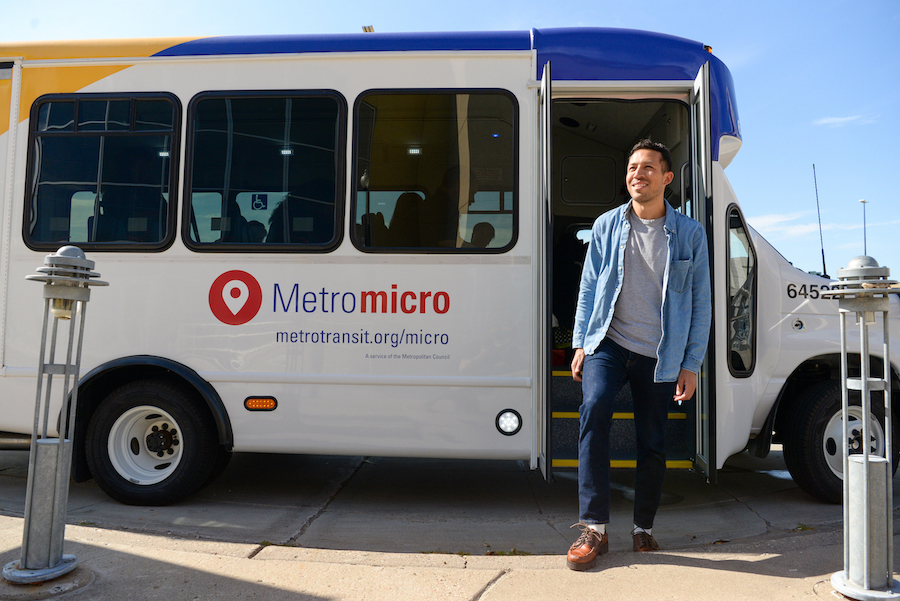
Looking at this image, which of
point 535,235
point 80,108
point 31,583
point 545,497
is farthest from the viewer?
point 545,497

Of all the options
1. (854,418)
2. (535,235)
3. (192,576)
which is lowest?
(192,576)

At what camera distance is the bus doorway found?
374 cm

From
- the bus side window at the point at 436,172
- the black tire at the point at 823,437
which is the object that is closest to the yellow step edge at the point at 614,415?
the black tire at the point at 823,437

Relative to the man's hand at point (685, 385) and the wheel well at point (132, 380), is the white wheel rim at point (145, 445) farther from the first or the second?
the man's hand at point (685, 385)

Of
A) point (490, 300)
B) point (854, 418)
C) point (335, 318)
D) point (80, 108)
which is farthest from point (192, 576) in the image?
point (854, 418)

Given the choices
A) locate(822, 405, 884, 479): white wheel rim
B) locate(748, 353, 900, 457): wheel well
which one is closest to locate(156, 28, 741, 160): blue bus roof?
locate(748, 353, 900, 457): wheel well

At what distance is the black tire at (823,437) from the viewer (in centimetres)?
367

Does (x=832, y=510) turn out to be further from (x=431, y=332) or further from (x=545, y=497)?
(x=431, y=332)

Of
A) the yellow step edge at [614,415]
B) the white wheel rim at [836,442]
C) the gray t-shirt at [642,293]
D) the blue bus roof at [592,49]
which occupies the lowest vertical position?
the white wheel rim at [836,442]

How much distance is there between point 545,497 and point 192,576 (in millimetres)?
2202

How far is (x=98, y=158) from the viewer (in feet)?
12.3

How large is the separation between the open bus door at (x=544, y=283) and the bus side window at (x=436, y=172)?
18 centimetres

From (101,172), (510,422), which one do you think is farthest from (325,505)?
(101,172)

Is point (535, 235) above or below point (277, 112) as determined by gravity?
below
